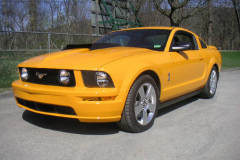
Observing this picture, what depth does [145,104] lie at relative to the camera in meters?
3.36

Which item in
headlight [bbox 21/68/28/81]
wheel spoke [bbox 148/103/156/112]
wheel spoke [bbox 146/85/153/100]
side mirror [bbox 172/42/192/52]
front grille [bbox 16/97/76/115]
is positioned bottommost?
wheel spoke [bbox 148/103/156/112]

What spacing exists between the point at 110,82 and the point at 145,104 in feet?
2.46

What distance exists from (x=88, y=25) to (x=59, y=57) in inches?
692

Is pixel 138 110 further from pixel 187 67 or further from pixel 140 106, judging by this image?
pixel 187 67

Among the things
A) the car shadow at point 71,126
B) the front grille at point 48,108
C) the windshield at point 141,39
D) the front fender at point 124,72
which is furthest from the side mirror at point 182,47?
the front grille at point 48,108

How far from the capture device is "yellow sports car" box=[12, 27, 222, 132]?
2805mm

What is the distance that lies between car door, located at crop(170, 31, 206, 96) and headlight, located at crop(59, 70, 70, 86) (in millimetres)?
1699

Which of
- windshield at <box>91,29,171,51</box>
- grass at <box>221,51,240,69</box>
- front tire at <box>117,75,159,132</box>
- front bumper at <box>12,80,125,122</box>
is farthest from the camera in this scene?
grass at <box>221,51,240,69</box>

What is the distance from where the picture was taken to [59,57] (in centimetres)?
330

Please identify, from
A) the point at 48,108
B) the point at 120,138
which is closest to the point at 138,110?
the point at 120,138

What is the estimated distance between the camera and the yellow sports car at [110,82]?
2.80 meters

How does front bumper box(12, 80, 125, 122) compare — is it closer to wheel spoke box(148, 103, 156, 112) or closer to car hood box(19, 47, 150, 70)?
car hood box(19, 47, 150, 70)

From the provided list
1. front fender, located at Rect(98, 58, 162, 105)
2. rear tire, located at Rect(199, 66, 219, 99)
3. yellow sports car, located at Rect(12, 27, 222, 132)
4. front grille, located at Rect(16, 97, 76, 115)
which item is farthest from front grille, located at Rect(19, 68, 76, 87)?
rear tire, located at Rect(199, 66, 219, 99)

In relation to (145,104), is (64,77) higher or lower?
higher
